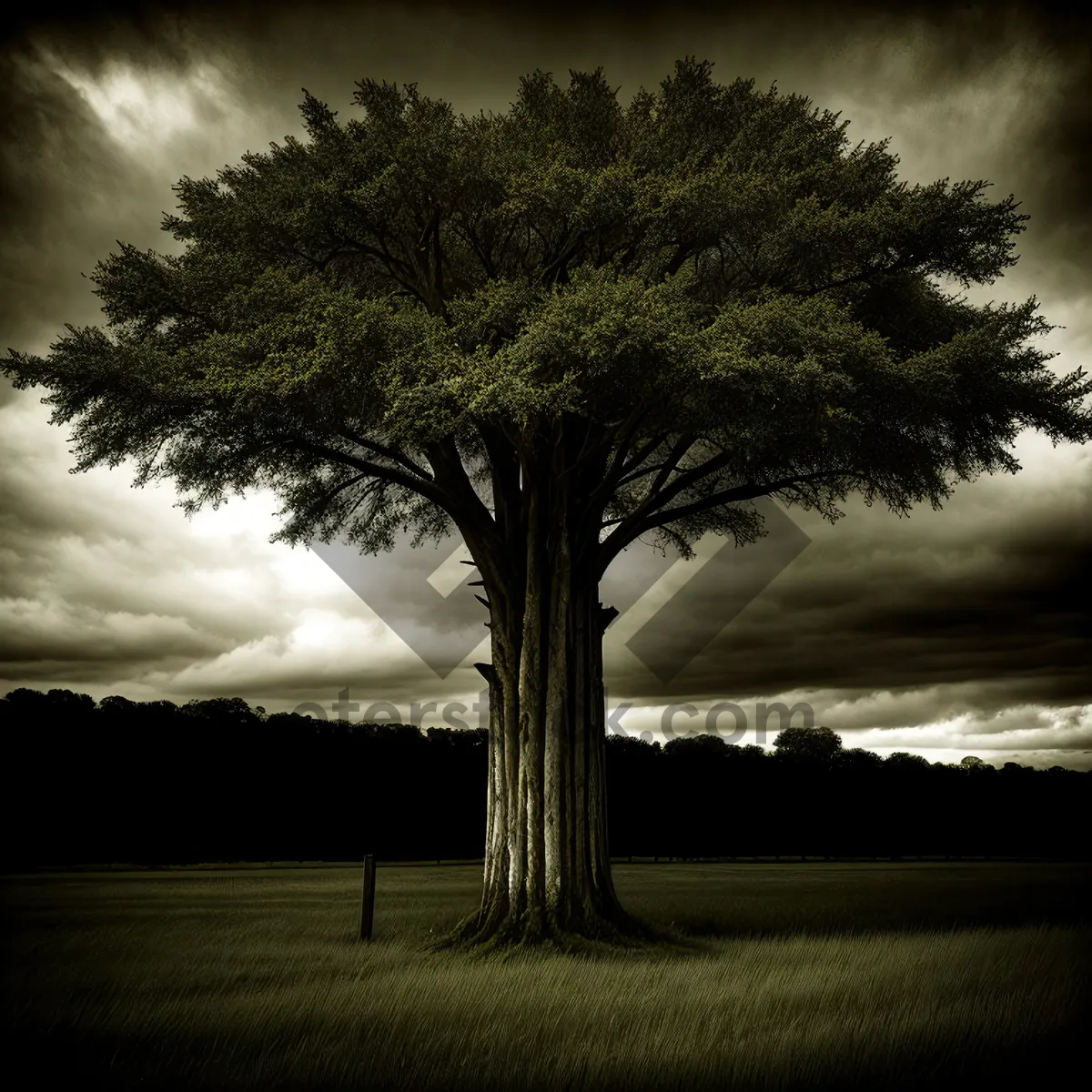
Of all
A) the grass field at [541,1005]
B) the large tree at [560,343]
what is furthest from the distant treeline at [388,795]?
the large tree at [560,343]

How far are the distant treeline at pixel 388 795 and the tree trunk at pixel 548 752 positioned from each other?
39.4 meters

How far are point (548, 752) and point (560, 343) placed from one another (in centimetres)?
675

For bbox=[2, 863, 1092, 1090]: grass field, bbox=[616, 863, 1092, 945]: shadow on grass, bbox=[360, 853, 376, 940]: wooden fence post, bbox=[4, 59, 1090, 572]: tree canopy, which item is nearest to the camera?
bbox=[2, 863, 1092, 1090]: grass field

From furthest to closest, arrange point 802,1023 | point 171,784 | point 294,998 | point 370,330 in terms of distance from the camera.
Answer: point 171,784 < point 370,330 < point 294,998 < point 802,1023

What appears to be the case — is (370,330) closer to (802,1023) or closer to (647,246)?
(647,246)

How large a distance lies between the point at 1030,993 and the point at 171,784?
162 feet

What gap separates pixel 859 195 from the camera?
1777 cm

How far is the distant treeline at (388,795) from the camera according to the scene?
5094cm

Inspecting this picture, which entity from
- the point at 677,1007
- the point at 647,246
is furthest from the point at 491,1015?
the point at 647,246

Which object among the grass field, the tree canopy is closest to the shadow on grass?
the grass field

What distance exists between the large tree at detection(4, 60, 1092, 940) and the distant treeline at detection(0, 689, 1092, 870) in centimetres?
3884

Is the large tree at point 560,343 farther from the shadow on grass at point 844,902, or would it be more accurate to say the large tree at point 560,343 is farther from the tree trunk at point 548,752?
the shadow on grass at point 844,902

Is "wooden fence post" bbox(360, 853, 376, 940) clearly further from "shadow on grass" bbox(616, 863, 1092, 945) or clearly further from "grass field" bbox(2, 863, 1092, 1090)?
"shadow on grass" bbox(616, 863, 1092, 945)

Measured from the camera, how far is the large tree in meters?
15.0
